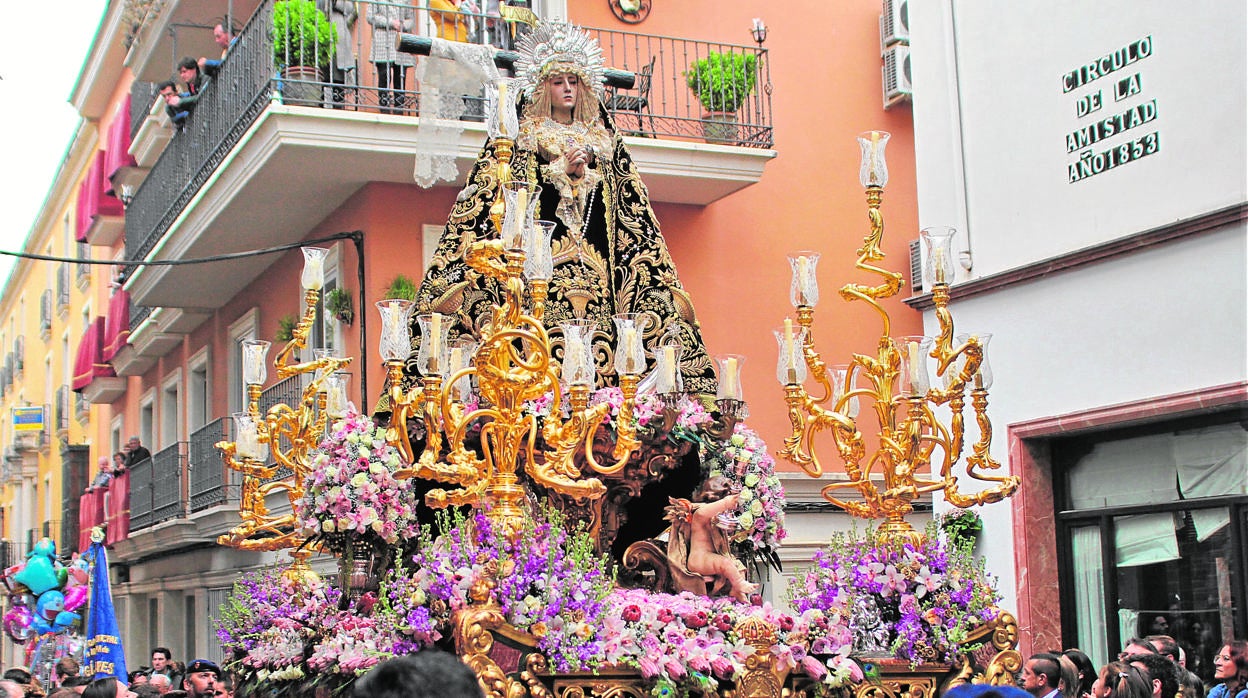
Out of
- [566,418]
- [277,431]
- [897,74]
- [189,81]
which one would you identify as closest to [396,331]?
[566,418]

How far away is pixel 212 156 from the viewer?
12.7 m

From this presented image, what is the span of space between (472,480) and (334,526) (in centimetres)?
97

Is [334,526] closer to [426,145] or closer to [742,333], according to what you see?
[426,145]

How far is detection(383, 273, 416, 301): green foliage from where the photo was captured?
11305 mm

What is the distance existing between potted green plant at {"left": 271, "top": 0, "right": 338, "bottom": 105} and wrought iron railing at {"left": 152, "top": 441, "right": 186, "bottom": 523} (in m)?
6.10

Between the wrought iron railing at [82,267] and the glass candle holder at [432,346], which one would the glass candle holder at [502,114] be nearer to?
the glass candle holder at [432,346]

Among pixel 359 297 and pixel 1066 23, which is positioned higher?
pixel 1066 23

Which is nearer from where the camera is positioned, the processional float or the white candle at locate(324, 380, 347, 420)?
the processional float

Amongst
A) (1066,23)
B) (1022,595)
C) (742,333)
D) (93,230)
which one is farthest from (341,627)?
(93,230)

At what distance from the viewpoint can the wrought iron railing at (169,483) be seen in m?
16.0

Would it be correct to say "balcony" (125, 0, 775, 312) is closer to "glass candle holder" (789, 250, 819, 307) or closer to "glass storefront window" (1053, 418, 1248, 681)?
"glass storefront window" (1053, 418, 1248, 681)

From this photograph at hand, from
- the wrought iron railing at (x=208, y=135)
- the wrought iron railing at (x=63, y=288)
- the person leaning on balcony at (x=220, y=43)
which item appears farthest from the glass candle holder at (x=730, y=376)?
the wrought iron railing at (x=63, y=288)

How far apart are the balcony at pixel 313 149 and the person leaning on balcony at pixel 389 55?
9 centimetres

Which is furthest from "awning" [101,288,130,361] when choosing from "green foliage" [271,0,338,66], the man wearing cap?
the man wearing cap
